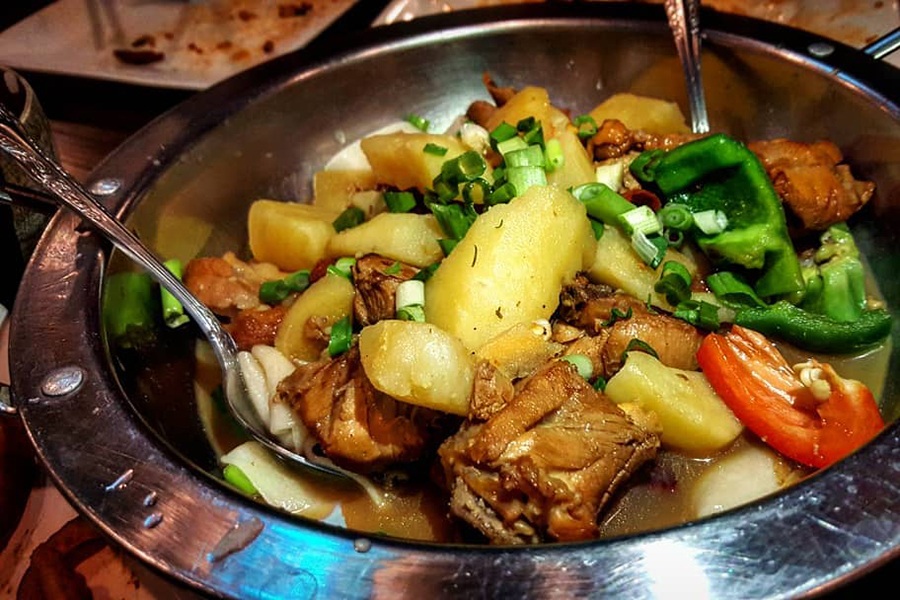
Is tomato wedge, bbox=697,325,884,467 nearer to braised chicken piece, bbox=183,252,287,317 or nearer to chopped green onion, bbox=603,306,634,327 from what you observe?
chopped green onion, bbox=603,306,634,327

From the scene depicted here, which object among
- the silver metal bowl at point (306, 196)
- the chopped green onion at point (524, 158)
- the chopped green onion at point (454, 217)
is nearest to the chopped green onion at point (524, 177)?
the chopped green onion at point (524, 158)

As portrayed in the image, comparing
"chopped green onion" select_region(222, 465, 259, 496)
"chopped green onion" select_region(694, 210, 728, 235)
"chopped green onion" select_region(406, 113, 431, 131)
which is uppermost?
"chopped green onion" select_region(694, 210, 728, 235)

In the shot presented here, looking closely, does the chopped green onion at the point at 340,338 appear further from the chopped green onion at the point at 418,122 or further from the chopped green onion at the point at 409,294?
the chopped green onion at the point at 418,122

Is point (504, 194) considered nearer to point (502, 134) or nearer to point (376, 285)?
point (502, 134)

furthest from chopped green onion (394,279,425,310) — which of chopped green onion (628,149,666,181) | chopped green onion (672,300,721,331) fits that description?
chopped green onion (628,149,666,181)

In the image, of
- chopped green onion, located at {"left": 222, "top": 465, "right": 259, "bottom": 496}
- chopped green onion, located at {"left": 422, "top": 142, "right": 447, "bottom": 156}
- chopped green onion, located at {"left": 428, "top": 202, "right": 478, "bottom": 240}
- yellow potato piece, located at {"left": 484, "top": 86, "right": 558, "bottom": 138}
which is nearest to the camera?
chopped green onion, located at {"left": 222, "top": 465, "right": 259, "bottom": 496}
